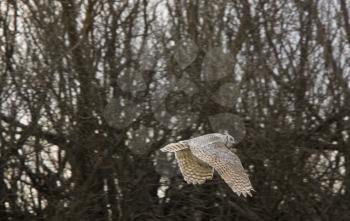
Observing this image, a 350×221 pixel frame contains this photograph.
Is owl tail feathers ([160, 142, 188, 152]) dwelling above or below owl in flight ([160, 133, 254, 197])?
above

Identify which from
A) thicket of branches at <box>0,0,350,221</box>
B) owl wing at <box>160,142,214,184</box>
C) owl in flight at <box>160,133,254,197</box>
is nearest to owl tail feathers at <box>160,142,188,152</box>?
owl in flight at <box>160,133,254,197</box>

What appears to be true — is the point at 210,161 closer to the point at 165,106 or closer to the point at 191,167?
the point at 191,167

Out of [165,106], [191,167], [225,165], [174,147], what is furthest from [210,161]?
[165,106]

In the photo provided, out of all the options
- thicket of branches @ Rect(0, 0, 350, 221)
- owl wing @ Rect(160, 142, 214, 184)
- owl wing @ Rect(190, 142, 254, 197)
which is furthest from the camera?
Answer: thicket of branches @ Rect(0, 0, 350, 221)

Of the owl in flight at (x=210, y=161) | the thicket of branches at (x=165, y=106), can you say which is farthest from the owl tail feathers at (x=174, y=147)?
the thicket of branches at (x=165, y=106)

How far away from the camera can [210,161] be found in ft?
16.2

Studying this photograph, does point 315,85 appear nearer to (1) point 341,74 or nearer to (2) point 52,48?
(1) point 341,74

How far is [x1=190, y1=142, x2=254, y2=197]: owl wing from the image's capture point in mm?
4926

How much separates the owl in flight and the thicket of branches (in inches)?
101

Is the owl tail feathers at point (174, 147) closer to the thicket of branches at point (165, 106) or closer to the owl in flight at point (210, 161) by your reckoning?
the owl in flight at point (210, 161)

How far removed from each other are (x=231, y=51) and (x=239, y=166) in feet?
11.4

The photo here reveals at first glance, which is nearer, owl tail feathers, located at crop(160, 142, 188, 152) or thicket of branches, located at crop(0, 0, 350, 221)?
owl tail feathers, located at crop(160, 142, 188, 152)

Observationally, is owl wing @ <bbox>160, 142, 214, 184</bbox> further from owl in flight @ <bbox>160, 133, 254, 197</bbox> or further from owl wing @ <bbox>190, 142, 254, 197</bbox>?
owl wing @ <bbox>190, 142, 254, 197</bbox>

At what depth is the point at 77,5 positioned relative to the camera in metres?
8.43
